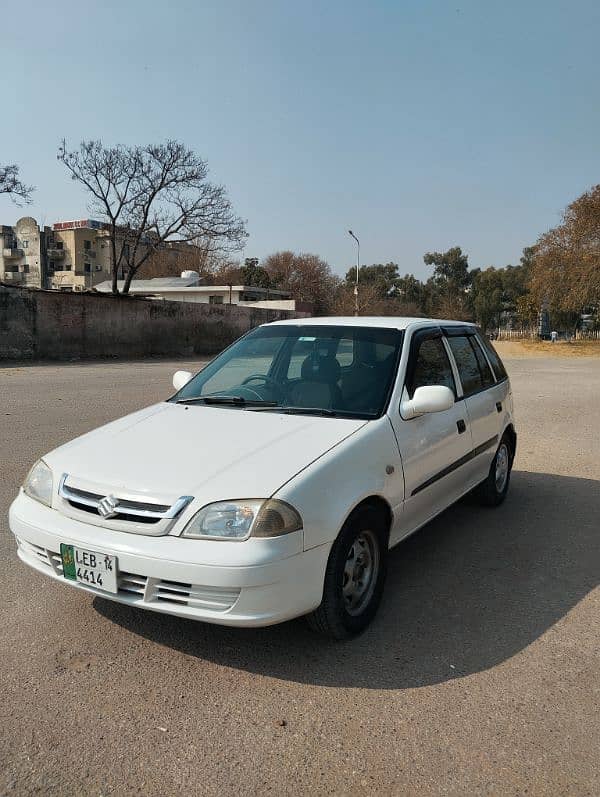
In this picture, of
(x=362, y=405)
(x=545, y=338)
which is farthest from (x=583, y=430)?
(x=545, y=338)

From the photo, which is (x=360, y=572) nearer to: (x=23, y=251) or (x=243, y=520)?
(x=243, y=520)

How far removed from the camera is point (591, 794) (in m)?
2.29

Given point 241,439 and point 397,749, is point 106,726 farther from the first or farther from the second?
point 241,439

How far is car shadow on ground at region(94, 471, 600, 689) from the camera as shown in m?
3.09

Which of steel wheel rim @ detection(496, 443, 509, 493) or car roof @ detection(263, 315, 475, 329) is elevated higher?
car roof @ detection(263, 315, 475, 329)

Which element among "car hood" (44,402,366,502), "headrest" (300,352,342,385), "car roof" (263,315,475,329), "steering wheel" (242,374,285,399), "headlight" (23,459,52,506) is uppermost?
"car roof" (263,315,475,329)

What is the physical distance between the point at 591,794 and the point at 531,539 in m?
2.71

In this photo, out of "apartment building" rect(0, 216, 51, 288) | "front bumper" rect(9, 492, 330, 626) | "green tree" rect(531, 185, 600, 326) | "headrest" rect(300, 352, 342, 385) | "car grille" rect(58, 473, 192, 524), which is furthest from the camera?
"apartment building" rect(0, 216, 51, 288)

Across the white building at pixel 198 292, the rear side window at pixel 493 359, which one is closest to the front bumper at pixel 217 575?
the rear side window at pixel 493 359

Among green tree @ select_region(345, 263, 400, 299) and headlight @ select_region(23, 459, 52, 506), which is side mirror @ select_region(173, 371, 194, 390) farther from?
green tree @ select_region(345, 263, 400, 299)

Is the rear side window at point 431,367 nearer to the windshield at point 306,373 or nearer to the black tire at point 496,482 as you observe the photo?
the windshield at point 306,373

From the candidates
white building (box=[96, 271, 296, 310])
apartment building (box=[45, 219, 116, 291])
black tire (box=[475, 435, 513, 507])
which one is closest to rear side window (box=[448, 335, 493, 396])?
black tire (box=[475, 435, 513, 507])

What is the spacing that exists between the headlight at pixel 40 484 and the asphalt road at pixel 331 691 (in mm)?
672

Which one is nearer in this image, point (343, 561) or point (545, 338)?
point (343, 561)
